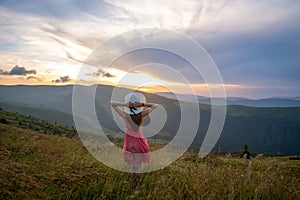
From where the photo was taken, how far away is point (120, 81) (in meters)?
7.64

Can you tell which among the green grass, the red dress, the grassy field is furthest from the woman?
the green grass

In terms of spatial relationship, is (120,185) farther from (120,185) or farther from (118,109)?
(118,109)

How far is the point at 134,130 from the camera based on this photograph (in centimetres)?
732

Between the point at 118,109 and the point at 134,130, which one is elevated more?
the point at 118,109

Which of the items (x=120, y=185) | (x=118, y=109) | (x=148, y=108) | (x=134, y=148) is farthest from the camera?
(x=148, y=108)

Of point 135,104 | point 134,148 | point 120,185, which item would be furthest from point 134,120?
point 120,185

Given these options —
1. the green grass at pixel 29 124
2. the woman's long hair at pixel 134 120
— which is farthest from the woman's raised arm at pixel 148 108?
the green grass at pixel 29 124

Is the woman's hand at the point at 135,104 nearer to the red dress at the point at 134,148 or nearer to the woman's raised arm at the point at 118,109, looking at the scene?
the woman's raised arm at the point at 118,109

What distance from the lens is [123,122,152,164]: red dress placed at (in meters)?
7.14

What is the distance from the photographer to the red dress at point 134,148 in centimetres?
714

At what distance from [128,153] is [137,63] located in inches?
106

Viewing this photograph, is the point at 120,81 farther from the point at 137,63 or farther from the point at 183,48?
the point at 183,48

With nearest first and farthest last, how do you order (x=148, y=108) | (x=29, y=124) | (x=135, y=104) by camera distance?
1. (x=135, y=104)
2. (x=148, y=108)
3. (x=29, y=124)

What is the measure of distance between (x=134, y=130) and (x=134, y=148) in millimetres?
480
